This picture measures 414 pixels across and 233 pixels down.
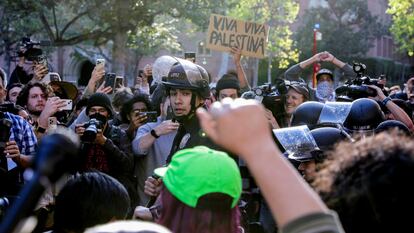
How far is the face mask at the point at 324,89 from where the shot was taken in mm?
8180

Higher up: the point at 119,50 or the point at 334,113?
the point at 119,50

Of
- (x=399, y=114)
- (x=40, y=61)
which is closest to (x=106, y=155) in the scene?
(x=40, y=61)

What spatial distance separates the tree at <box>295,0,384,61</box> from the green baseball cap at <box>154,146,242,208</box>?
4158cm

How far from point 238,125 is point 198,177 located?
91cm

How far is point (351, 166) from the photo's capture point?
188cm

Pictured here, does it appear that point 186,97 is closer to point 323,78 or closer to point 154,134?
point 154,134

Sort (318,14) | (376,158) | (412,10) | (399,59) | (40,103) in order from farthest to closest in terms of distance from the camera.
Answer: (399,59)
(318,14)
(412,10)
(40,103)
(376,158)

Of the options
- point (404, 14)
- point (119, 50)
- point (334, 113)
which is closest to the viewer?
point (334, 113)

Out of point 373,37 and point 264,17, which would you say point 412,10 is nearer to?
point 264,17

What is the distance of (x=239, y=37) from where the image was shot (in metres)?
9.50

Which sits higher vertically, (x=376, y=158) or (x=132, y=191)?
(x=376, y=158)

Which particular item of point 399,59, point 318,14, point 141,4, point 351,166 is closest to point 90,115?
point 351,166

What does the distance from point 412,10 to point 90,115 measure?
24.5 m

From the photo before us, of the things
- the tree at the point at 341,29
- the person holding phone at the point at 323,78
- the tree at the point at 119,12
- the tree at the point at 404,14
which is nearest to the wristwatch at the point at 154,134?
the person holding phone at the point at 323,78
